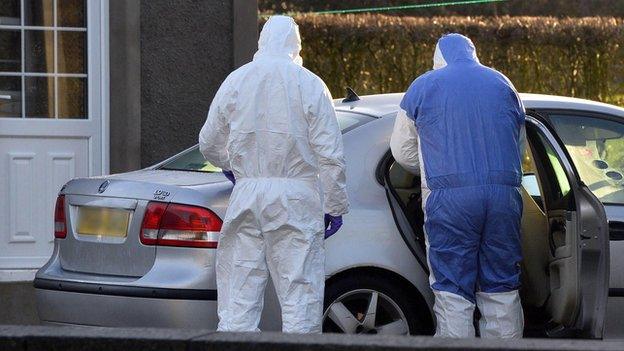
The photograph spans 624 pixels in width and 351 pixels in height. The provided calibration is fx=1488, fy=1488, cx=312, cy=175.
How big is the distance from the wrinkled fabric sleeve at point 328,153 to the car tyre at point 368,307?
14.4 inches

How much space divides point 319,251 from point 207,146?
71cm

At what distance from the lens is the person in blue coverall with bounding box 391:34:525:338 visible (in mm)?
6555

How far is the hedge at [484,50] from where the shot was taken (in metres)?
15.6

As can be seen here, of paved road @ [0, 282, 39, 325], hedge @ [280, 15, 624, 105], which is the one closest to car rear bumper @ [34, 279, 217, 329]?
paved road @ [0, 282, 39, 325]

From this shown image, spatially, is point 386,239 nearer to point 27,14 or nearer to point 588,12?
point 27,14

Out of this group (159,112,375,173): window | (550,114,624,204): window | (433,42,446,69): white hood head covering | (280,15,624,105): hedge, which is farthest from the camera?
(280,15,624,105): hedge

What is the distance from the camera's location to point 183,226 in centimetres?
641

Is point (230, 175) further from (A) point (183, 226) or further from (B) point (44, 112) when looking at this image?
(B) point (44, 112)

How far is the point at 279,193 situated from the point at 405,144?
0.64 metres

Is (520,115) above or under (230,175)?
above

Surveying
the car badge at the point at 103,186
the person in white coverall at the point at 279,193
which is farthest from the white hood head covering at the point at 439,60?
the car badge at the point at 103,186

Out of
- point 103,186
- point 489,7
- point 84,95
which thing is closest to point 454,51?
point 103,186

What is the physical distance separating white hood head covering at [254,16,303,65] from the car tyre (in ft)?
3.40

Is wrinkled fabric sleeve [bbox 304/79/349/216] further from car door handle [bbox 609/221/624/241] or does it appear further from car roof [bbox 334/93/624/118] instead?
car door handle [bbox 609/221/624/241]
